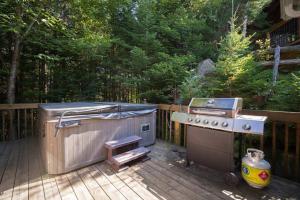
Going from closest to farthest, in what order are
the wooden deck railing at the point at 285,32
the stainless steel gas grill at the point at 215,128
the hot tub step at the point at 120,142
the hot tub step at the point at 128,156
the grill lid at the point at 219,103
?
1. the stainless steel gas grill at the point at 215,128
2. the grill lid at the point at 219,103
3. the hot tub step at the point at 128,156
4. the hot tub step at the point at 120,142
5. the wooden deck railing at the point at 285,32

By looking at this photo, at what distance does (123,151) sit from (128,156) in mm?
322

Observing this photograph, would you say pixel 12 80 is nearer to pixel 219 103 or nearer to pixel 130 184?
pixel 130 184

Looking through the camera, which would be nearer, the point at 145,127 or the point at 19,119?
the point at 145,127

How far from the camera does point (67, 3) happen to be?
5828 mm

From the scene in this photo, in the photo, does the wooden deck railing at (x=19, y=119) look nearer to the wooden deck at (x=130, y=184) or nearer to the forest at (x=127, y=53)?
the forest at (x=127, y=53)

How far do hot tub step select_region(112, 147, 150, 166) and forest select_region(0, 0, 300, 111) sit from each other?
1644mm

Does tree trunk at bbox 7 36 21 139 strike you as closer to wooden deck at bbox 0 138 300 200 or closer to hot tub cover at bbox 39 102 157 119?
wooden deck at bbox 0 138 300 200

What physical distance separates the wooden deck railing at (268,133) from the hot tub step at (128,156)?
123 cm

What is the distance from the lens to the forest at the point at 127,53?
3938mm

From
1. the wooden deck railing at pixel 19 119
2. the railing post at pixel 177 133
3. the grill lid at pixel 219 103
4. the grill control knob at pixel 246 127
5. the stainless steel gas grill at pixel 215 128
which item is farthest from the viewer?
Result: the wooden deck railing at pixel 19 119

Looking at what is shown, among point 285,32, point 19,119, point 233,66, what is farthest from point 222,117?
point 285,32

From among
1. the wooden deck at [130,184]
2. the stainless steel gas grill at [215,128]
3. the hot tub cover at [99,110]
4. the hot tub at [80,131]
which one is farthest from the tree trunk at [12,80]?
the stainless steel gas grill at [215,128]

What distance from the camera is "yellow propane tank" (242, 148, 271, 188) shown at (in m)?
2.22

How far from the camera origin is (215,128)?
255 centimetres
